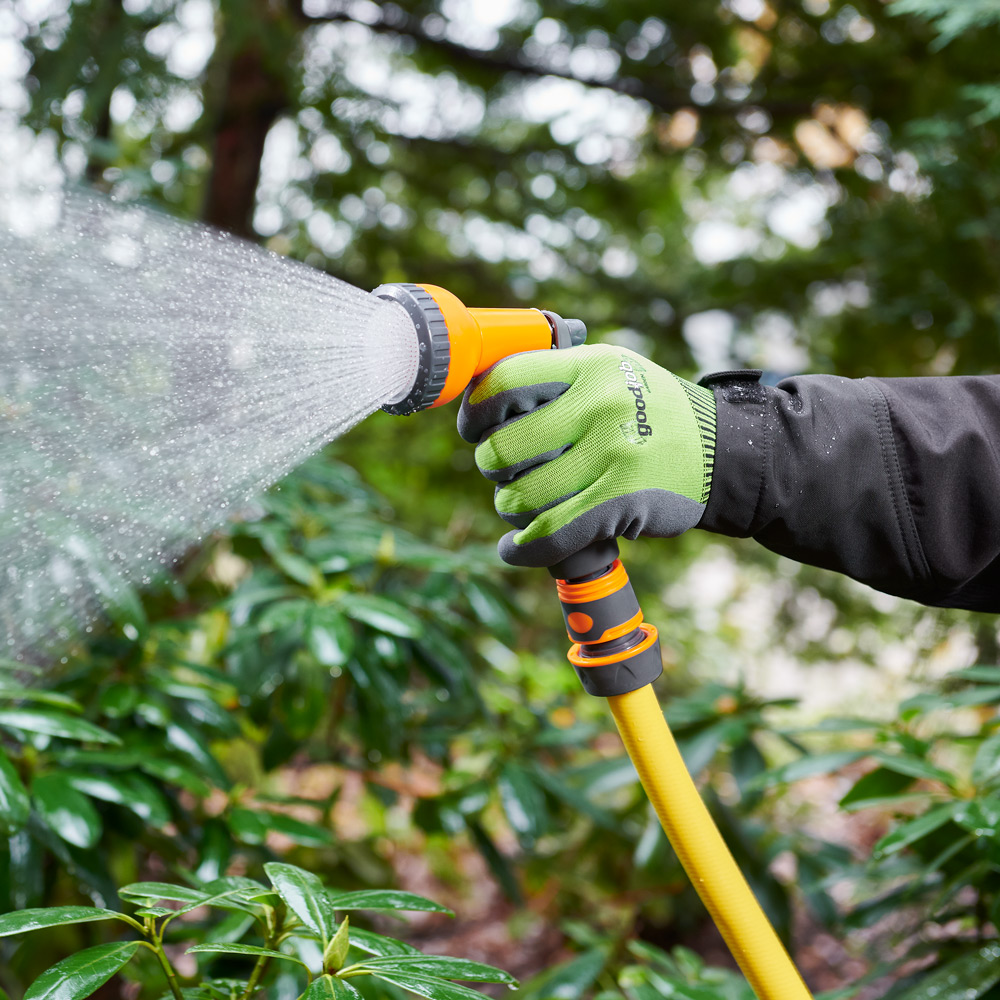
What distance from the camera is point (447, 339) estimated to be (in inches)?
37.7

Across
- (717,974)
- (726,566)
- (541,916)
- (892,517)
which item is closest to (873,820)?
(726,566)

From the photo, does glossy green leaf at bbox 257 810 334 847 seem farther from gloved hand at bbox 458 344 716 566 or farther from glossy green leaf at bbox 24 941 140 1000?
gloved hand at bbox 458 344 716 566

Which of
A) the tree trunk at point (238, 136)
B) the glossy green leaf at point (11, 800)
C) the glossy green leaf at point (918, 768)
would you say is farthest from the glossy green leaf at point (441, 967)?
the tree trunk at point (238, 136)

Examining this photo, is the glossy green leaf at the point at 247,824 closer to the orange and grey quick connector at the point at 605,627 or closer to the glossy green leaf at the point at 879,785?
the orange and grey quick connector at the point at 605,627

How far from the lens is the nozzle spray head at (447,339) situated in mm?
952

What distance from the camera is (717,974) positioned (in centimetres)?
152

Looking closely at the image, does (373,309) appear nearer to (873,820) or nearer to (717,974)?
(717,974)

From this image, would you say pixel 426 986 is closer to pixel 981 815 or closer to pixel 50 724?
pixel 50 724

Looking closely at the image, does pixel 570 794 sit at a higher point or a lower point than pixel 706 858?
lower

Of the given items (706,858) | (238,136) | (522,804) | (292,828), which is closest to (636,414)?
(706,858)

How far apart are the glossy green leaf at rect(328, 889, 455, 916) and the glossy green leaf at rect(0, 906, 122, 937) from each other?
0.23 m

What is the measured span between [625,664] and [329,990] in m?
0.46

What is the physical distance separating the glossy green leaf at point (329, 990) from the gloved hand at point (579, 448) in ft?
1.55

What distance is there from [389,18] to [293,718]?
2.64 m
